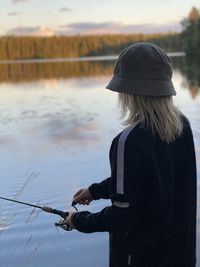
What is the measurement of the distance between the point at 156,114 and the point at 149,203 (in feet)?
1.20

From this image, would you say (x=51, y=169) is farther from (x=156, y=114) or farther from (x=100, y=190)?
(x=156, y=114)

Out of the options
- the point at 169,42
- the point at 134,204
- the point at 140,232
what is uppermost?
the point at 134,204

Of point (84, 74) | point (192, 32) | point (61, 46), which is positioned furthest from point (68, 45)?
point (84, 74)

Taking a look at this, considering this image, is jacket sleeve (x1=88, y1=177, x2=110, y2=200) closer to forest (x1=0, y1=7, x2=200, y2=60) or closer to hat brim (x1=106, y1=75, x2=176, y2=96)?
hat brim (x1=106, y1=75, x2=176, y2=96)

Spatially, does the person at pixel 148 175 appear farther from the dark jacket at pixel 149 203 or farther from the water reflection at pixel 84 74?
the water reflection at pixel 84 74

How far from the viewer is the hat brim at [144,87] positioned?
2.19 m

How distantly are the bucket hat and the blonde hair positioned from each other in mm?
34

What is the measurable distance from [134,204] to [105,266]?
2.67m

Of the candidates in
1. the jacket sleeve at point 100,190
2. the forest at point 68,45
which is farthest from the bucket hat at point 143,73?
the forest at point 68,45

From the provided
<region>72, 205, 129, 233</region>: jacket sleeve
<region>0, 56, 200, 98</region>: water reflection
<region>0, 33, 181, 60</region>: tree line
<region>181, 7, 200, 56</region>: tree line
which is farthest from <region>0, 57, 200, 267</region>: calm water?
<region>0, 33, 181, 60</region>: tree line

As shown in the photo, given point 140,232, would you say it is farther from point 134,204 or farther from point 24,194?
point 24,194

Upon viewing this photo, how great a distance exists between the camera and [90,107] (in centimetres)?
1969

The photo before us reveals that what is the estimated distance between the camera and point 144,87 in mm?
2188

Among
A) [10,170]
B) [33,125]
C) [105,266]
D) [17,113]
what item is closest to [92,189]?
[105,266]
